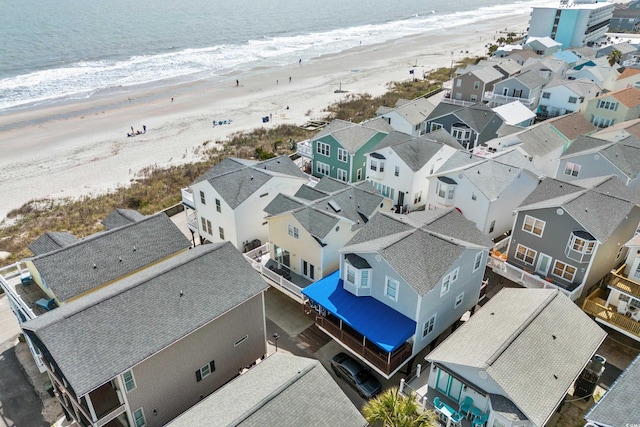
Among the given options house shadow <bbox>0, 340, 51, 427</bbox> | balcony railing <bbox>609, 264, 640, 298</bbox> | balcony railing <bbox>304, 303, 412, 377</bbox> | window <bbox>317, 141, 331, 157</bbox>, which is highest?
balcony railing <bbox>609, 264, 640, 298</bbox>

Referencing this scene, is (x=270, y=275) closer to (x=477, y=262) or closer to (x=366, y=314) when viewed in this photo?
(x=366, y=314)

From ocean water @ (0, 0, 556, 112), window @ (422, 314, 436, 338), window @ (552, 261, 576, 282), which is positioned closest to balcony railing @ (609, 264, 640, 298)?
window @ (552, 261, 576, 282)

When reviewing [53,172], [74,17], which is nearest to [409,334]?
[53,172]

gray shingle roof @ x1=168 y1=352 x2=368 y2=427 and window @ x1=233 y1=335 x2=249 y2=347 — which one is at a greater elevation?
gray shingle roof @ x1=168 y1=352 x2=368 y2=427

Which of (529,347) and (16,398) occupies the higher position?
(529,347)

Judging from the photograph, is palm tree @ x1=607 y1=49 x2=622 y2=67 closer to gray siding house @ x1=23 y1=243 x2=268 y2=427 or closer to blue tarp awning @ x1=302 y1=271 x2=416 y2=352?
blue tarp awning @ x1=302 y1=271 x2=416 y2=352

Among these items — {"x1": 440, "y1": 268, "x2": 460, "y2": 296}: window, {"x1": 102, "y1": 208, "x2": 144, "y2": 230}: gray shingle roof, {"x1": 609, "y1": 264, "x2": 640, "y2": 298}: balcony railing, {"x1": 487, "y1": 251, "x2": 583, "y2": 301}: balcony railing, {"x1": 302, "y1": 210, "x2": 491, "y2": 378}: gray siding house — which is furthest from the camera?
{"x1": 102, "y1": 208, "x2": 144, "y2": 230}: gray shingle roof

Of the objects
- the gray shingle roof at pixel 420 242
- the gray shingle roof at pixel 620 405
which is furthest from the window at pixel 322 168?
the gray shingle roof at pixel 620 405

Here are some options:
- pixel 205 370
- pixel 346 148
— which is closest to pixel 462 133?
pixel 346 148
